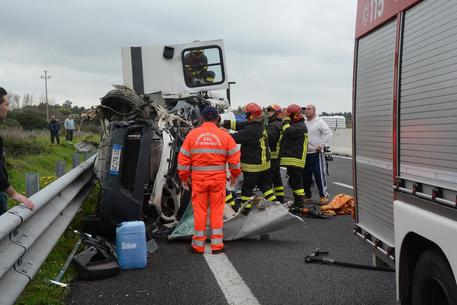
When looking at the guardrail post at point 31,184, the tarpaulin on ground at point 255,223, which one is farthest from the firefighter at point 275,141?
the guardrail post at point 31,184

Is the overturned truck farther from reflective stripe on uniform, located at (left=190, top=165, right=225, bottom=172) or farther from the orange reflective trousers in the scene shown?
reflective stripe on uniform, located at (left=190, top=165, right=225, bottom=172)

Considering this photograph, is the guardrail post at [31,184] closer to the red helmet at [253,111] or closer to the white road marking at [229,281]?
the white road marking at [229,281]

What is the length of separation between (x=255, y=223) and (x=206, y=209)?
0.65m

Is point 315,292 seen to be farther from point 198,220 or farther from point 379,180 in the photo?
point 198,220

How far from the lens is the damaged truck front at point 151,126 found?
645 centimetres

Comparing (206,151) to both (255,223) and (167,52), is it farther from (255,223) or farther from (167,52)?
(167,52)

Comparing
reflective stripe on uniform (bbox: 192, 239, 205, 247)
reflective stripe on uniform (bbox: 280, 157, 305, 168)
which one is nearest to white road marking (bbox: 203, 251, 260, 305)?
reflective stripe on uniform (bbox: 192, 239, 205, 247)

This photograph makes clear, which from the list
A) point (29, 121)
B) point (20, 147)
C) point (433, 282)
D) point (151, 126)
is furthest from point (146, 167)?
point (29, 121)

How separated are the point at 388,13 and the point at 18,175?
11483mm

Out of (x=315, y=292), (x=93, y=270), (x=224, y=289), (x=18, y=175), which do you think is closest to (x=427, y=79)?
(x=315, y=292)

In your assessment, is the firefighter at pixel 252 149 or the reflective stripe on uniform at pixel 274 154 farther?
the reflective stripe on uniform at pixel 274 154

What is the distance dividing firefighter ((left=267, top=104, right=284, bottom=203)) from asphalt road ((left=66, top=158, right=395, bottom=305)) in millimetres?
2835

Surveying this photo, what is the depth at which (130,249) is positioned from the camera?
551 centimetres

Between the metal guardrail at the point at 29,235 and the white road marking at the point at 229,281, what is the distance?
152 cm
